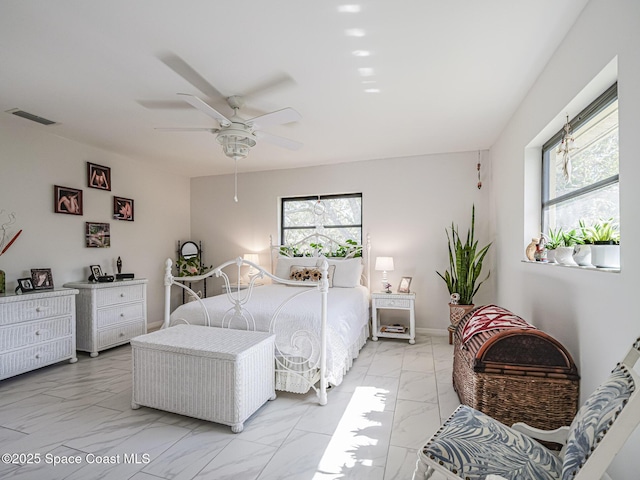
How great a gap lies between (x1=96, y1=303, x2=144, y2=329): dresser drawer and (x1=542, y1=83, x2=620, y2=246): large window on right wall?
4.56 meters

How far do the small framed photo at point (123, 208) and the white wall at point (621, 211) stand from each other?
4798 millimetres

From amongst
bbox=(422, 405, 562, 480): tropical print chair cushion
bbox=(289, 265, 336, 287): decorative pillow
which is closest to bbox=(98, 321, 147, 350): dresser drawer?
bbox=(289, 265, 336, 287): decorative pillow

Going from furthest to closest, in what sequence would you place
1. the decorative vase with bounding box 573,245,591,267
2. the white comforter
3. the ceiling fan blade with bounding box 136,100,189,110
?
1. the ceiling fan blade with bounding box 136,100,189,110
2. the white comforter
3. the decorative vase with bounding box 573,245,591,267

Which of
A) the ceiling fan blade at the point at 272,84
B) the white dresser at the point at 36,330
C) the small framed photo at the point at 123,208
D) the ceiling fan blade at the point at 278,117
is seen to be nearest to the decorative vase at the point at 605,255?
the ceiling fan blade at the point at 278,117

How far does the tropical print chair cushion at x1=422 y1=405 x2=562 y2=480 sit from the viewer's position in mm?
1139

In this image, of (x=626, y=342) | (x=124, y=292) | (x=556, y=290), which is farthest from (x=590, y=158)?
(x=124, y=292)

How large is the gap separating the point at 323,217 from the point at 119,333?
312 centimetres

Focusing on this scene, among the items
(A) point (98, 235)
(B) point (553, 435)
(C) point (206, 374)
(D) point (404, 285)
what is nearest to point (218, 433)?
(C) point (206, 374)

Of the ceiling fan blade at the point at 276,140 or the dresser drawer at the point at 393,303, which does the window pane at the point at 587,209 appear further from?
the ceiling fan blade at the point at 276,140

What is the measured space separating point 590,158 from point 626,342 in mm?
1185

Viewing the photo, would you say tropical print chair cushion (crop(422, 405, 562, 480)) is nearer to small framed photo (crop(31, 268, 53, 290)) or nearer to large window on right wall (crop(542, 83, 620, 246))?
large window on right wall (crop(542, 83, 620, 246))

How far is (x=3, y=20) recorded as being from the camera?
179cm

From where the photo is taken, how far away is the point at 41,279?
3.38 meters

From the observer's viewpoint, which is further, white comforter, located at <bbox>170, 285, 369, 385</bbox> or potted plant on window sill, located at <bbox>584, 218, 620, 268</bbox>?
white comforter, located at <bbox>170, 285, 369, 385</bbox>
